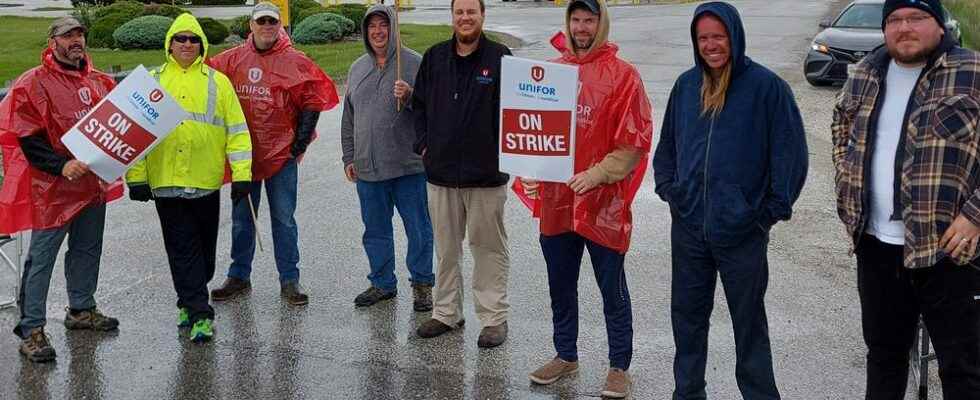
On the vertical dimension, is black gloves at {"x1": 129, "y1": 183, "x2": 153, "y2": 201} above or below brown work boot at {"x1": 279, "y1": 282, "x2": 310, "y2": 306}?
above

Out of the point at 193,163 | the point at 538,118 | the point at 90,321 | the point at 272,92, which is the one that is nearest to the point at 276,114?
the point at 272,92

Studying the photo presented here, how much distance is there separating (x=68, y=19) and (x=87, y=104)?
19.2 inches

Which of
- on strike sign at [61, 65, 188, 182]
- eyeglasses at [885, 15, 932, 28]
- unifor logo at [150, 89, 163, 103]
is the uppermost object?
eyeglasses at [885, 15, 932, 28]

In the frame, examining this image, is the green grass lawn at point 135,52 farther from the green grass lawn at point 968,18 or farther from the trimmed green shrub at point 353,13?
the green grass lawn at point 968,18

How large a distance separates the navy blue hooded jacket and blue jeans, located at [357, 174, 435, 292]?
270 cm

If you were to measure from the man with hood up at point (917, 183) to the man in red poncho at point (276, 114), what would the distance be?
3642 millimetres

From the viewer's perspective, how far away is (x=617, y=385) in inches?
213

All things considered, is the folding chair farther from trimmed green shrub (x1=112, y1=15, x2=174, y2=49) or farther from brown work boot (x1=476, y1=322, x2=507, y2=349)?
trimmed green shrub (x1=112, y1=15, x2=174, y2=49)

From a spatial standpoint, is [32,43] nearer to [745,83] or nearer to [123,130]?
[123,130]

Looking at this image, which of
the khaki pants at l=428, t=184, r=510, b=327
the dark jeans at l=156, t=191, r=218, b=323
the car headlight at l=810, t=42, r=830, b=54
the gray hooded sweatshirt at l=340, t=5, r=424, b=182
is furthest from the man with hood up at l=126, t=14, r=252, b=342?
the car headlight at l=810, t=42, r=830, b=54

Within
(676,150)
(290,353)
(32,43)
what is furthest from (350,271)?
(32,43)

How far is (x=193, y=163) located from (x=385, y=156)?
1177 millimetres

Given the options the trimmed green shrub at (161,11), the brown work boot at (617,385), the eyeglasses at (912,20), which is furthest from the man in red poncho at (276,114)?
the trimmed green shrub at (161,11)

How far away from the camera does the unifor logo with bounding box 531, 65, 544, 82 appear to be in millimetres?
5289
